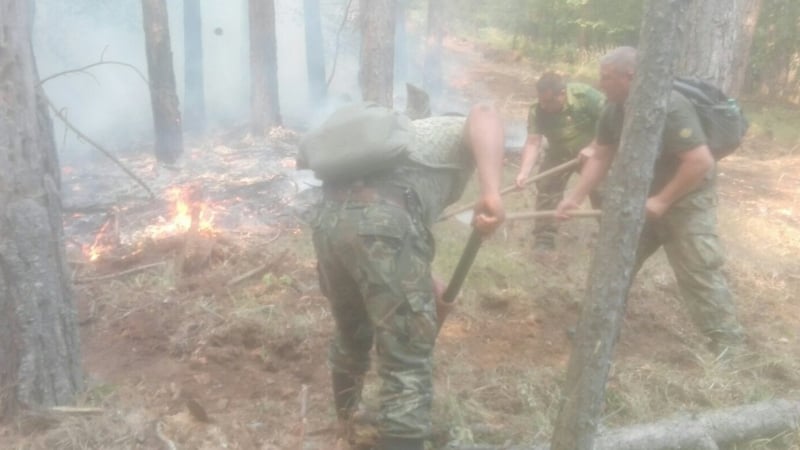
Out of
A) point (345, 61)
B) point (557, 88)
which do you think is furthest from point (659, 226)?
point (345, 61)

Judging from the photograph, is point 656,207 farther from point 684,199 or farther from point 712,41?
point 712,41

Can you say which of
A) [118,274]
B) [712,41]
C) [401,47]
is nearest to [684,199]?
[712,41]

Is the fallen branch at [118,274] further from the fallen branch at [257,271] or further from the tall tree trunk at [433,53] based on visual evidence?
the tall tree trunk at [433,53]

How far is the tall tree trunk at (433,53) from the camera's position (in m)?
16.6

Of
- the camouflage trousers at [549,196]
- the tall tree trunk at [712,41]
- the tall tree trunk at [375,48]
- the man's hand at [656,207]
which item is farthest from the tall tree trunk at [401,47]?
the man's hand at [656,207]

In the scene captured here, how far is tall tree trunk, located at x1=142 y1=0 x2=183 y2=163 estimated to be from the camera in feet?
33.0

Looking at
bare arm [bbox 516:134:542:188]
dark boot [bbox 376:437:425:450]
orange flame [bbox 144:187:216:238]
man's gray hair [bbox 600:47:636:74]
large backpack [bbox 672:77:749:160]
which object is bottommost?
orange flame [bbox 144:187:216:238]

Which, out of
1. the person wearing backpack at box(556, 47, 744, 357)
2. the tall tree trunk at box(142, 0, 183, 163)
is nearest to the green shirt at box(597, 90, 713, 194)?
the person wearing backpack at box(556, 47, 744, 357)

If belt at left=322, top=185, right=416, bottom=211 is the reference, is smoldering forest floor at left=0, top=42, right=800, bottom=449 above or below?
below

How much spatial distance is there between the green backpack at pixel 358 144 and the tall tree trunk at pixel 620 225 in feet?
3.09

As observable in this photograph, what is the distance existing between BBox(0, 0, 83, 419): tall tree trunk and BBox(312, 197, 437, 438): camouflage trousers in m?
→ 1.43

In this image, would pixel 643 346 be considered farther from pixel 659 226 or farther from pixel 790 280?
pixel 790 280

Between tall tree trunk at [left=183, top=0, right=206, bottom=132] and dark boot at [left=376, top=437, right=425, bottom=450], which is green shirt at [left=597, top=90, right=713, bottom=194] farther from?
tall tree trunk at [left=183, top=0, right=206, bottom=132]

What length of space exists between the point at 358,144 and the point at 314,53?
1244 centimetres
